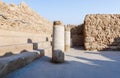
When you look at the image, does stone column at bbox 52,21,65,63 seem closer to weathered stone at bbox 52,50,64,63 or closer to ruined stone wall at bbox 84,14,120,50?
weathered stone at bbox 52,50,64,63

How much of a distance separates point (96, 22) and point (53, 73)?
12.9m

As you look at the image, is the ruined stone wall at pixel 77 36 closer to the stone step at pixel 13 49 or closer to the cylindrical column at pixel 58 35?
the stone step at pixel 13 49

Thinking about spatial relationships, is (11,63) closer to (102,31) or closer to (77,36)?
(102,31)

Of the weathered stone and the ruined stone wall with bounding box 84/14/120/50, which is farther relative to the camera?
the ruined stone wall with bounding box 84/14/120/50

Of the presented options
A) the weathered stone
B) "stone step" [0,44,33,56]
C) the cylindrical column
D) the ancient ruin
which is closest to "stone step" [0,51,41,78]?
the ancient ruin

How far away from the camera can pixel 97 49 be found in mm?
18797

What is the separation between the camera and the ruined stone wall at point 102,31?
18.9m

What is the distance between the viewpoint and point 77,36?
2377 cm

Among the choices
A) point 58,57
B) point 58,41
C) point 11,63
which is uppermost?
point 58,41

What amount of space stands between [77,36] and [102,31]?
4.93 m

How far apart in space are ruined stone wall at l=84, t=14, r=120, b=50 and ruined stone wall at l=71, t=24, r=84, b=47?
433cm

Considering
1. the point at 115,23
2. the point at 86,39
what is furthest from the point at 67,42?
the point at 115,23

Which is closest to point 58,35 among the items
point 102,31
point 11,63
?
point 11,63

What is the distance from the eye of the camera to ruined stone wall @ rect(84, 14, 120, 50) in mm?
18891
